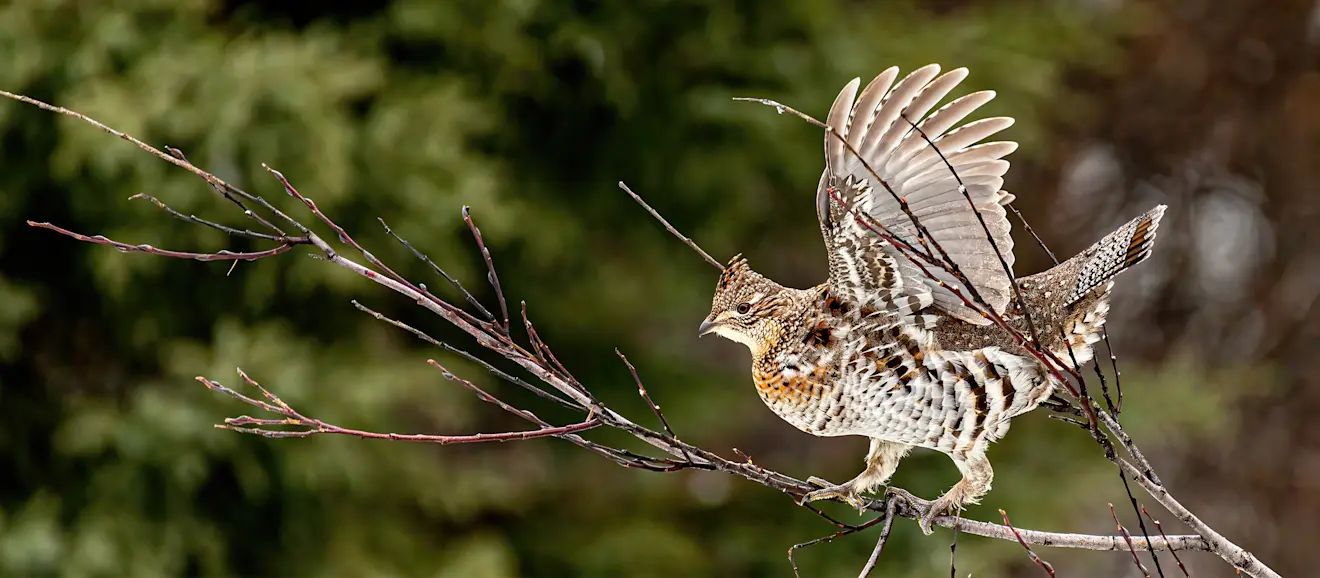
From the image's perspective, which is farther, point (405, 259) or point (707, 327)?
point (405, 259)

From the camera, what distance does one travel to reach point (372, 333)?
4332mm

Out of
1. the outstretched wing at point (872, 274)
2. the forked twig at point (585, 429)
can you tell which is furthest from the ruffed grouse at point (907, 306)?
the forked twig at point (585, 429)

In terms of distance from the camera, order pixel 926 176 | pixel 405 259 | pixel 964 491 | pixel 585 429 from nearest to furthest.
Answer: pixel 585 429
pixel 926 176
pixel 964 491
pixel 405 259

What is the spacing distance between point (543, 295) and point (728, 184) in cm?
91

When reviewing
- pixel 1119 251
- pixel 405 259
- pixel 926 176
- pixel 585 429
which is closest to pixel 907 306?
pixel 926 176

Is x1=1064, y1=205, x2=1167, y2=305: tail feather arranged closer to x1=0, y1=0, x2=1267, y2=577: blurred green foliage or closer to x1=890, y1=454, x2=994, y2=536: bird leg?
x1=890, y1=454, x2=994, y2=536: bird leg

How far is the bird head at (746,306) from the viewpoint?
4.93ft

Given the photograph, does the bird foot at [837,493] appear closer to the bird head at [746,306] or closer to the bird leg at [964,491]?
the bird leg at [964,491]

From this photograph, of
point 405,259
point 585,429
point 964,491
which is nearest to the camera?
point 585,429

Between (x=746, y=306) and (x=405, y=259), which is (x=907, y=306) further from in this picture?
(x=405, y=259)

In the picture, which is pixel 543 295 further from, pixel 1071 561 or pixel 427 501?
pixel 1071 561

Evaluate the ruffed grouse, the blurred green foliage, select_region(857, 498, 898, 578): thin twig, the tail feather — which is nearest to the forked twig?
select_region(857, 498, 898, 578): thin twig

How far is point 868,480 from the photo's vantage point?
158cm

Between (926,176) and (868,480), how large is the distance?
0.41m
